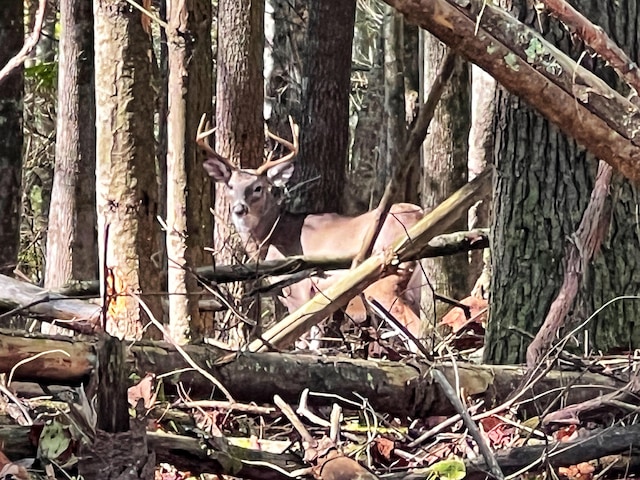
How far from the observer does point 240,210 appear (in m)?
11.6

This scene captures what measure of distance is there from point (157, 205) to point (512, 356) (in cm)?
190

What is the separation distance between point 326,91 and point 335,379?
7.84 m

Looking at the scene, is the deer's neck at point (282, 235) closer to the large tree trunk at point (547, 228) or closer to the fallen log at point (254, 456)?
the large tree trunk at point (547, 228)

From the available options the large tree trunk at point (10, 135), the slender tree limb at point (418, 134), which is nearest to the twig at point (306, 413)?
the slender tree limb at point (418, 134)

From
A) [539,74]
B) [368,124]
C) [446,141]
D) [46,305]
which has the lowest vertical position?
[46,305]

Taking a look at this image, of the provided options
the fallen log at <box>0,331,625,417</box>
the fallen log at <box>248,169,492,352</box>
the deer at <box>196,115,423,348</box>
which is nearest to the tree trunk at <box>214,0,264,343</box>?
the deer at <box>196,115,423,348</box>

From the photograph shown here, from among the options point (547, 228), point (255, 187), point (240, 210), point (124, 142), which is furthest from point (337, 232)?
point (547, 228)

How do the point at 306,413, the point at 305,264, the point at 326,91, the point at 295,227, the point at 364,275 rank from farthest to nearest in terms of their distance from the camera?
the point at 295,227, the point at 326,91, the point at 305,264, the point at 364,275, the point at 306,413

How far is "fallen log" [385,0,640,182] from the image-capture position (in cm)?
320

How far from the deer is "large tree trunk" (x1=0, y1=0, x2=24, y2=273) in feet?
8.25

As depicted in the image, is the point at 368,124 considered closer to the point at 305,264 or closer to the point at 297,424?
the point at 305,264

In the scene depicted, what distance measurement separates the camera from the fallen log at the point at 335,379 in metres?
3.84

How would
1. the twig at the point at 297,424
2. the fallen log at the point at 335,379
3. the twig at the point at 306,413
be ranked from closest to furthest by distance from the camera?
the twig at the point at 297,424 < the twig at the point at 306,413 < the fallen log at the point at 335,379

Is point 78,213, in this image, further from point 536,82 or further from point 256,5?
point 536,82
